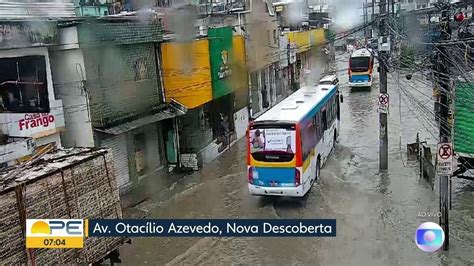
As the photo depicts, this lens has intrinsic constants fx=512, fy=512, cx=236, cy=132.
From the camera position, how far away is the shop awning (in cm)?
1308

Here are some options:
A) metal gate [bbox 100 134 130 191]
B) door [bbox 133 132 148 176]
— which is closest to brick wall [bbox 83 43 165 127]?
metal gate [bbox 100 134 130 191]

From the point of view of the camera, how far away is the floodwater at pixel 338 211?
33.4 feet

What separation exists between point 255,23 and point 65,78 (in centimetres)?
1393

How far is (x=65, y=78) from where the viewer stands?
1255 centimetres

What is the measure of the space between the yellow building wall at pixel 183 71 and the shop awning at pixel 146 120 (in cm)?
35

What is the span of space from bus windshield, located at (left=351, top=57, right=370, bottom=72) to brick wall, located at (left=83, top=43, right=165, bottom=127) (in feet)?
67.7

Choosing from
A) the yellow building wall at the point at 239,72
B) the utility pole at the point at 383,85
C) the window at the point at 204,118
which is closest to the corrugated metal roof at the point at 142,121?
the window at the point at 204,118

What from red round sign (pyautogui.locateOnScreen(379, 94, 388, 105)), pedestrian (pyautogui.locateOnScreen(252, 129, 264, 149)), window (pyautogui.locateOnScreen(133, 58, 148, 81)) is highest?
window (pyautogui.locateOnScreen(133, 58, 148, 81))

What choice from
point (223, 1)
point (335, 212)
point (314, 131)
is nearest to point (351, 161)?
point (314, 131)

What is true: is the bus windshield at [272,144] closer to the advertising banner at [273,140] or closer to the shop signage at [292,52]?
the advertising banner at [273,140]

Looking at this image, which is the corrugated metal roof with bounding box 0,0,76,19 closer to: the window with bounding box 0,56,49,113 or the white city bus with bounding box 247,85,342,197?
the window with bounding box 0,56,49,113

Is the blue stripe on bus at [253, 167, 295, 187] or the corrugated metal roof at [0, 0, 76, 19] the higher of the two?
the corrugated metal roof at [0, 0, 76, 19]

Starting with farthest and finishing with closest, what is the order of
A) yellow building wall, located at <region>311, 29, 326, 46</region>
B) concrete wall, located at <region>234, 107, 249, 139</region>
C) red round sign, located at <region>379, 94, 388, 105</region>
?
yellow building wall, located at <region>311, 29, 326, 46</region>, concrete wall, located at <region>234, 107, 249, 139</region>, red round sign, located at <region>379, 94, 388, 105</region>

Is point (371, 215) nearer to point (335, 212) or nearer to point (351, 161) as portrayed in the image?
point (335, 212)
